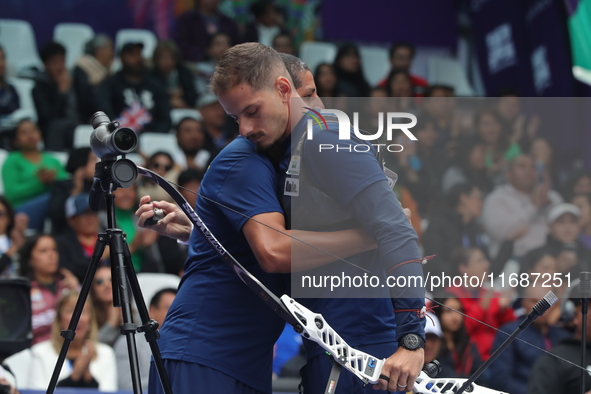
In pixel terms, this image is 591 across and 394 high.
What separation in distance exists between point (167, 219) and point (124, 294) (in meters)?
0.45

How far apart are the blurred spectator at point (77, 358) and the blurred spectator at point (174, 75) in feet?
12.5

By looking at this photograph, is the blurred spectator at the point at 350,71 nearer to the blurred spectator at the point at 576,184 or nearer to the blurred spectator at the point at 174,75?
the blurred spectator at the point at 174,75

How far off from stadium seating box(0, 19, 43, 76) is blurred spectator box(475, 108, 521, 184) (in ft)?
22.6

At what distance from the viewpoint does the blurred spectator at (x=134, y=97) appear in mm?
8148

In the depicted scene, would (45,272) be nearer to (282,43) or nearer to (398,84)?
(282,43)

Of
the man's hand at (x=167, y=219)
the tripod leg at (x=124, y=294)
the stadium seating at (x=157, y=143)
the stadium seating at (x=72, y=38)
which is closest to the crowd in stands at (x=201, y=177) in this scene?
the stadium seating at (x=157, y=143)

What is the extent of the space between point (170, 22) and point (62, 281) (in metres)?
4.72

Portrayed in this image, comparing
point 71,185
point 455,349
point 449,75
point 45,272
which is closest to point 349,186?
point 455,349

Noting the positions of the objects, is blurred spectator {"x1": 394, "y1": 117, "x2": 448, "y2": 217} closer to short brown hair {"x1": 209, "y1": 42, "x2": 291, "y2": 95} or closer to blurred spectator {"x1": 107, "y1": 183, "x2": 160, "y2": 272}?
short brown hair {"x1": 209, "y1": 42, "x2": 291, "y2": 95}

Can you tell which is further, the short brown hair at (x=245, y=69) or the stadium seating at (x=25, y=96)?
the stadium seating at (x=25, y=96)

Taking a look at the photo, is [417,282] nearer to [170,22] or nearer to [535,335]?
[535,335]

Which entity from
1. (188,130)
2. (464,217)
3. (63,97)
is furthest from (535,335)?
(63,97)

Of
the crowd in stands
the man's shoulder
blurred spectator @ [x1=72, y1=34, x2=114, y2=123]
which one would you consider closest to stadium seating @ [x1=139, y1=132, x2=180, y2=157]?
the crowd in stands

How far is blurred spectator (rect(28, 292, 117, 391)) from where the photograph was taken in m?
4.97
